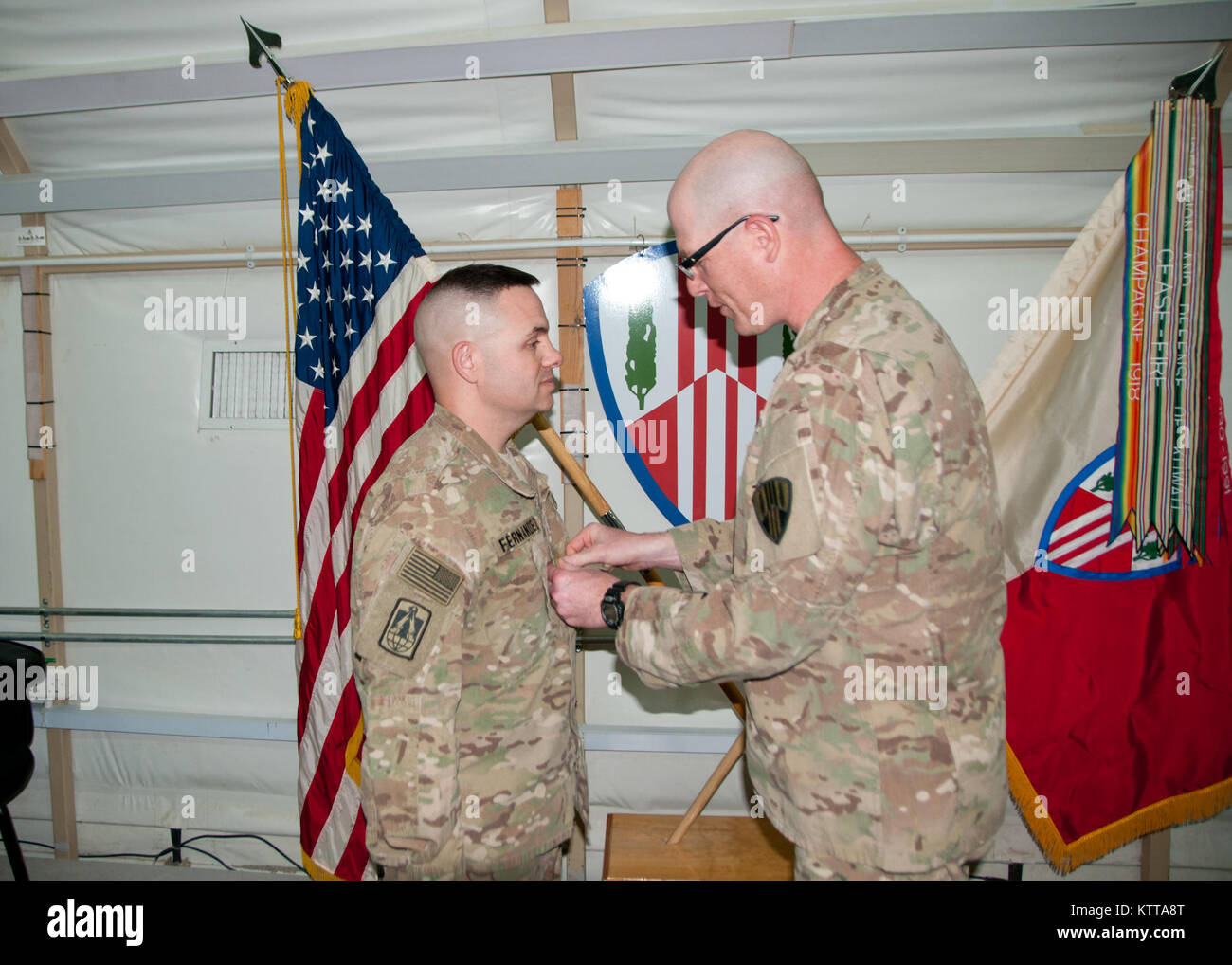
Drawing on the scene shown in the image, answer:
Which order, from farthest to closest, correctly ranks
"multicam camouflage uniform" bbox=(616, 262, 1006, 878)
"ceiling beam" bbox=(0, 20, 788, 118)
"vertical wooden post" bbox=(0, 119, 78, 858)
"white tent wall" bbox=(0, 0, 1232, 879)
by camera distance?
"vertical wooden post" bbox=(0, 119, 78, 858), "white tent wall" bbox=(0, 0, 1232, 879), "ceiling beam" bbox=(0, 20, 788, 118), "multicam camouflage uniform" bbox=(616, 262, 1006, 878)

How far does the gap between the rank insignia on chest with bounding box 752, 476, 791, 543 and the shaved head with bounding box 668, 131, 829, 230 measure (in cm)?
61

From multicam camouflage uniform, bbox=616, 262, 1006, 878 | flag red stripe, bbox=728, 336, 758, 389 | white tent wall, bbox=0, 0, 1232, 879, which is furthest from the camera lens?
flag red stripe, bbox=728, 336, 758, 389

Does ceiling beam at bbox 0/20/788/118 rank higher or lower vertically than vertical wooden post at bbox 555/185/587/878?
higher


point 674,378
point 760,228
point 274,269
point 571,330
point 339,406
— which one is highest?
point 274,269

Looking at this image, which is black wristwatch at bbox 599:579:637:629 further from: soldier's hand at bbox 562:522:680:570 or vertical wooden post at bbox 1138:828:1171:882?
vertical wooden post at bbox 1138:828:1171:882

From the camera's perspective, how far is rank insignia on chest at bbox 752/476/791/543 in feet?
4.37

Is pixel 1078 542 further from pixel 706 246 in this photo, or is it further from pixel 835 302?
pixel 706 246

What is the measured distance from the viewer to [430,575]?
1582mm

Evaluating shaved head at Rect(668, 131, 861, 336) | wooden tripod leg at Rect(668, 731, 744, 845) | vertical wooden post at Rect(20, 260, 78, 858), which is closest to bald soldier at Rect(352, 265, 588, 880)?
shaved head at Rect(668, 131, 861, 336)

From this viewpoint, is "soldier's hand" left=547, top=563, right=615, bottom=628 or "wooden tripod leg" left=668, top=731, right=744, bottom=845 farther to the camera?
"wooden tripod leg" left=668, top=731, right=744, bottom=845

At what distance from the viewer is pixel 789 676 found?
58.8 inches

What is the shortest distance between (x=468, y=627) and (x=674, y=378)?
1.74 metres

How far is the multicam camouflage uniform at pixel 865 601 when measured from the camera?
4.33ft

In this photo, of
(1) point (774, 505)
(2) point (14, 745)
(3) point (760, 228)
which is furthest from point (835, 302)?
(2) point (14, 745)
